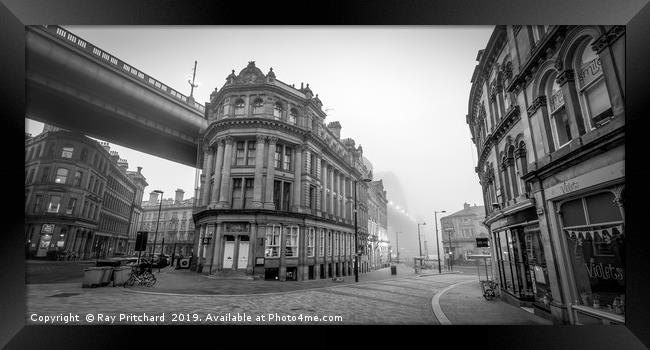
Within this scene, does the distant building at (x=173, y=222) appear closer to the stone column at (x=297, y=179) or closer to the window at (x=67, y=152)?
the window at (x=67, y=152)

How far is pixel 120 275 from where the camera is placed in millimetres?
12312

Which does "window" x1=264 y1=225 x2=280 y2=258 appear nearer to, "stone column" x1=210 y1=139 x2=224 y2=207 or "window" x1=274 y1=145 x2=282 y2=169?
"stone column" x1=210 y1=139 x2=224 y2=207

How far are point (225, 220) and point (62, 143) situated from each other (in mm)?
12151

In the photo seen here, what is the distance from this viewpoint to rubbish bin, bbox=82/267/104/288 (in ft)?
37.0

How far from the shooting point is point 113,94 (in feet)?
72.5

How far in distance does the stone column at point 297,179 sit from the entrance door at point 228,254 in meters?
5.96

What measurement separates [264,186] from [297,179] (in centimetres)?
332

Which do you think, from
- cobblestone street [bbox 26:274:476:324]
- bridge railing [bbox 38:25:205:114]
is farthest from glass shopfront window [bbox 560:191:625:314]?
bridge railing [bbox 38:25:205:114]

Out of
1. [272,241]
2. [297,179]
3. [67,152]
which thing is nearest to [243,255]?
[272,241]

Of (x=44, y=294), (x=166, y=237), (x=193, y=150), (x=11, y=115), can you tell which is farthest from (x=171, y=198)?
(x=11, y=115)

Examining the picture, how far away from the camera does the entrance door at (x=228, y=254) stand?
19.5m

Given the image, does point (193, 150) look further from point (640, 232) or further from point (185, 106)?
point (640, 232)

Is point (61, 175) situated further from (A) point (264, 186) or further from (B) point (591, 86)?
(B) point (591, 86)
